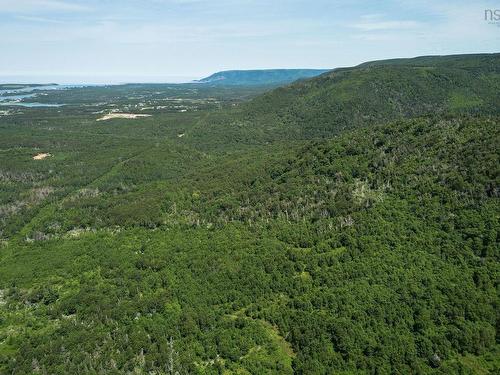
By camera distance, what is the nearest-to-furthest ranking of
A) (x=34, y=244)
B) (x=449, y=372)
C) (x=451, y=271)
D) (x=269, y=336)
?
(x=449, y=372)
(x=269, y=336)
(x=451, y=271)
(x=34, y=244)

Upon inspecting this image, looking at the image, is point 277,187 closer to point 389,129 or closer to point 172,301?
point 389,129

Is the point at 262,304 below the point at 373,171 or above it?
below

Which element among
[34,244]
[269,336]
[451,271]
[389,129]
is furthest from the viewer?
[389,129]

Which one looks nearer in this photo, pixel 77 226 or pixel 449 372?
pixel 449 372

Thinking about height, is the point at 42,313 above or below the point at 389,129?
below

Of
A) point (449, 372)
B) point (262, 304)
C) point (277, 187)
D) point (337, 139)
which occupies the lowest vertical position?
point (449, 372)

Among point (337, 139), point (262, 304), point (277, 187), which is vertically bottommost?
point (262, 304)

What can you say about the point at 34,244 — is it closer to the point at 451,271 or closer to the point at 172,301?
the point at 172,301

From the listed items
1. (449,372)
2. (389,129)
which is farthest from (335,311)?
(389,129)

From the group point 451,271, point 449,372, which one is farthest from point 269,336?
point 451,271
